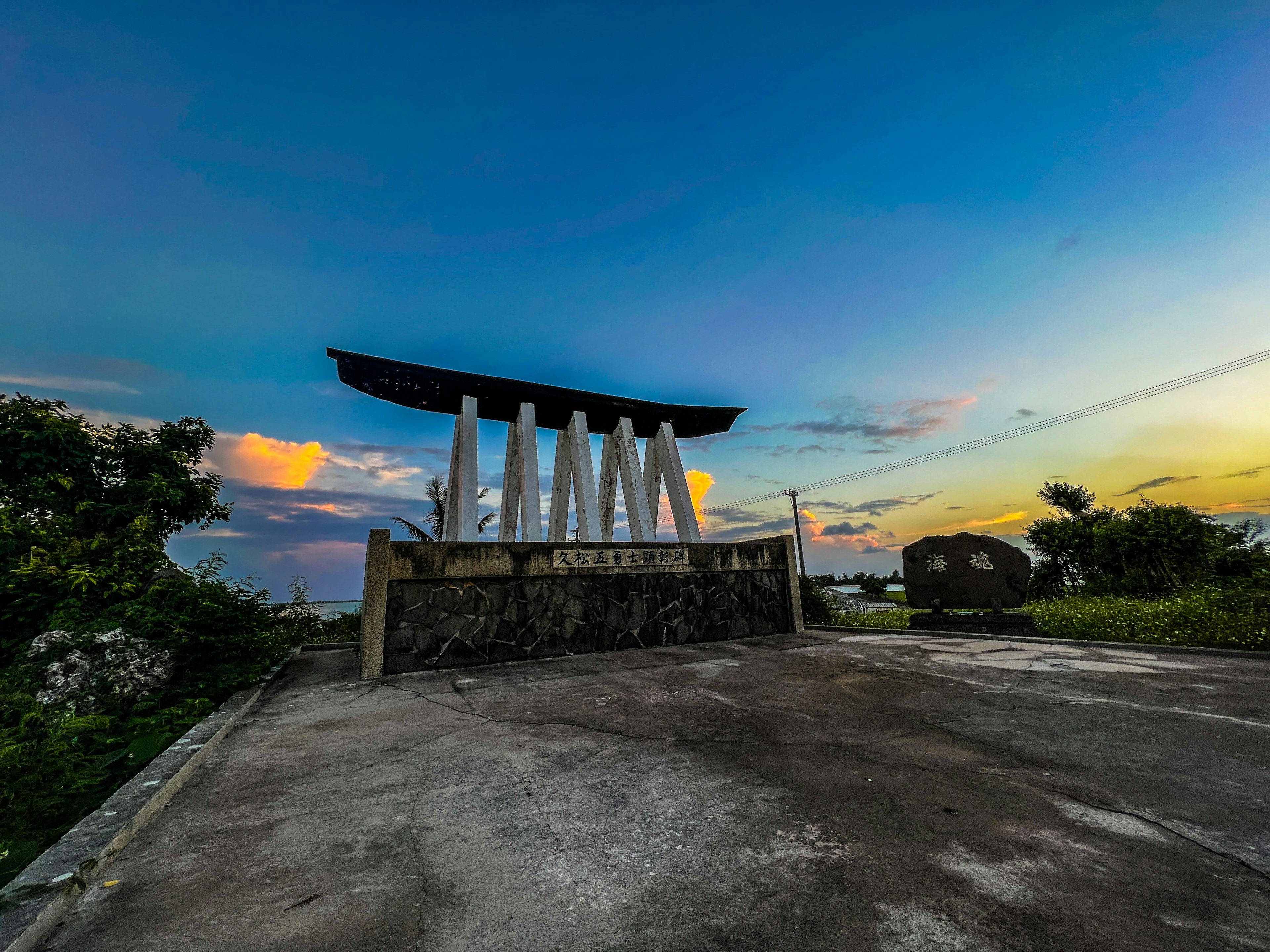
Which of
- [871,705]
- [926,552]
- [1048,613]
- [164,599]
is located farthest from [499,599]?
[1048,613]

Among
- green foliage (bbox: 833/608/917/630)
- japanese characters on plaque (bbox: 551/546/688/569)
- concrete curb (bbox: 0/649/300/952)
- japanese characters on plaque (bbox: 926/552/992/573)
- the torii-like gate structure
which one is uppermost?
the torii-like gate structure

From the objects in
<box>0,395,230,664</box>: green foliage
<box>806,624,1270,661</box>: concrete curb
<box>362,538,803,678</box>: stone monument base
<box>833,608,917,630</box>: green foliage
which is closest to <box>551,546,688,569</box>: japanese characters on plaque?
<box>362,538,803,678</box>: stone monument base

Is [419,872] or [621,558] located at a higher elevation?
[621,558]

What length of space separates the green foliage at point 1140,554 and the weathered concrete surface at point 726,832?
32.3ft

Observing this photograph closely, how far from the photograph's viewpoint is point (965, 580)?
13867 millimetres

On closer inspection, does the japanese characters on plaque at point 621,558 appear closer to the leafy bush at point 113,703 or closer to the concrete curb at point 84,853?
the leafy bush at point 113,703

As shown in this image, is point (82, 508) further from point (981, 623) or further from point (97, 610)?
point (981, 623)

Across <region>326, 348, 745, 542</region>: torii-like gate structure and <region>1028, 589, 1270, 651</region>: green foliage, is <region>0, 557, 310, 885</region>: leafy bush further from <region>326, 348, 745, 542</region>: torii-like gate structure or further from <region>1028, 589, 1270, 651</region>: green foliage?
<region>1028, 589, 1270, 651</region>: green foliage

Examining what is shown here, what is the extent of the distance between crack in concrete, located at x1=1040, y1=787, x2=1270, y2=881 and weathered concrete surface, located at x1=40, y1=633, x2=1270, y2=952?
0.6 inches

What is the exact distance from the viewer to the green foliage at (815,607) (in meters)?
15.6

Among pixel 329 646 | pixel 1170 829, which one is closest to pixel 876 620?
pixel 1170 829

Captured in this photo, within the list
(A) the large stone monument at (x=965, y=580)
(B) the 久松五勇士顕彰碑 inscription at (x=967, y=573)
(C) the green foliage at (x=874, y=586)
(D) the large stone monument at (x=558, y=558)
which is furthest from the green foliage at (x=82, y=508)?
(C) the green foliage at (x=874, y=586)

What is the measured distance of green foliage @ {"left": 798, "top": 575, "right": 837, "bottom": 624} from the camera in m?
15.6

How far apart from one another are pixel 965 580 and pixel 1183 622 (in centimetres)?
499
